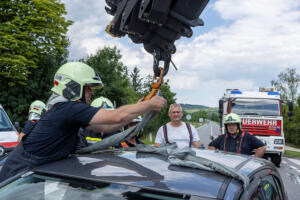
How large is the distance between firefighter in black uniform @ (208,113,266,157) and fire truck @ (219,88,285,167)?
6.91 m

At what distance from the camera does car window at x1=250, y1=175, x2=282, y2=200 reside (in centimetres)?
199

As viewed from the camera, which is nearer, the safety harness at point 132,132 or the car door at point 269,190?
the car door at point 269,190

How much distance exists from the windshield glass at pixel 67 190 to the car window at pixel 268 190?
0.64 meters

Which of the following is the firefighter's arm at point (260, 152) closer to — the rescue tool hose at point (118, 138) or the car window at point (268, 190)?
the car window at point (268, 190)

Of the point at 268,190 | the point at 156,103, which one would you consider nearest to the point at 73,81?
the point at 156,103

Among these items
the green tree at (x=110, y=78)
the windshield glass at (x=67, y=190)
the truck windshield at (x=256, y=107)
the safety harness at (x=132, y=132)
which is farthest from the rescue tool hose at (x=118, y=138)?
the green tree at (x=110, y=78)

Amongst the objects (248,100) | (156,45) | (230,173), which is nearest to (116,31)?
(156,45)

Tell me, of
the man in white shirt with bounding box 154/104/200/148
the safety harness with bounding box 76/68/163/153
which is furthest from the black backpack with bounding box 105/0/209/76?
the man in white shirt with bounding box 154/104/200/148

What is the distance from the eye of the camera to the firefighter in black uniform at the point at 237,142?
18.2 feet

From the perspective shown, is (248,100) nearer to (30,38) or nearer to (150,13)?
(150,13)

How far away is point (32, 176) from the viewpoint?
205 centimetres

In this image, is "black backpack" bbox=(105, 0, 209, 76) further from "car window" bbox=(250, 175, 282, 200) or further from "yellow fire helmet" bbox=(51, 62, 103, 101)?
"car window" bbox=(250, 175, 282, 200)

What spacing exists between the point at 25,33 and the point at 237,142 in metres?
16.8

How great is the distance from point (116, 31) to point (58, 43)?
2008cm
